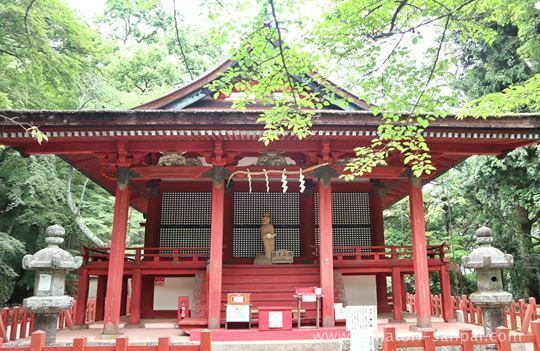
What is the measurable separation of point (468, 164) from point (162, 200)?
39.6ft

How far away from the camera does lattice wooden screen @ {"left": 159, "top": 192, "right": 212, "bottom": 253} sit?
1251cm

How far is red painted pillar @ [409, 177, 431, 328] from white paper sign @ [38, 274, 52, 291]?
749 centimetres

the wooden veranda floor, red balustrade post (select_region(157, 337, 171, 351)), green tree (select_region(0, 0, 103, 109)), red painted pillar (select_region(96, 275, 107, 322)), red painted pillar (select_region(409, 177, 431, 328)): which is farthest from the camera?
red painted pillar (select_region(96, 275, 107, 322))

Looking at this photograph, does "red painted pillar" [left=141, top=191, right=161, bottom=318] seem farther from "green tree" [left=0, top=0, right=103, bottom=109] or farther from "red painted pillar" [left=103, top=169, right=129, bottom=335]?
"green tree" [left=0, top=0, right=103, bottom=109]

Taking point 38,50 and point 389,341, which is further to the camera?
point 38,50

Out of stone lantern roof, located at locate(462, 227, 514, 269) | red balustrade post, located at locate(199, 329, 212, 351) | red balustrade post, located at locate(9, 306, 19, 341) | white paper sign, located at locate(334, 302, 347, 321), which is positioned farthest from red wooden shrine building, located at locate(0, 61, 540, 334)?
red balustrade post, located at locate(199, 329, 212, 351)

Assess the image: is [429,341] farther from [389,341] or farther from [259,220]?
[259,220]

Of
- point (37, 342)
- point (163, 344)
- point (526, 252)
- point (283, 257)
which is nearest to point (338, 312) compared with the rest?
point (283, 257)

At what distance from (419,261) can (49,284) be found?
7600 millimetres

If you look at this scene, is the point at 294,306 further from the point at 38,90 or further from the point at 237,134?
the point at 38,90

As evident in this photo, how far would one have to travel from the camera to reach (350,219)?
42.3ft

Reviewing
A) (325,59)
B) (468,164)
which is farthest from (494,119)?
(468,164)

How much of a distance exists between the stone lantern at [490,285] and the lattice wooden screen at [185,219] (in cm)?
767

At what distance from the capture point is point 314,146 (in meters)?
9.61
